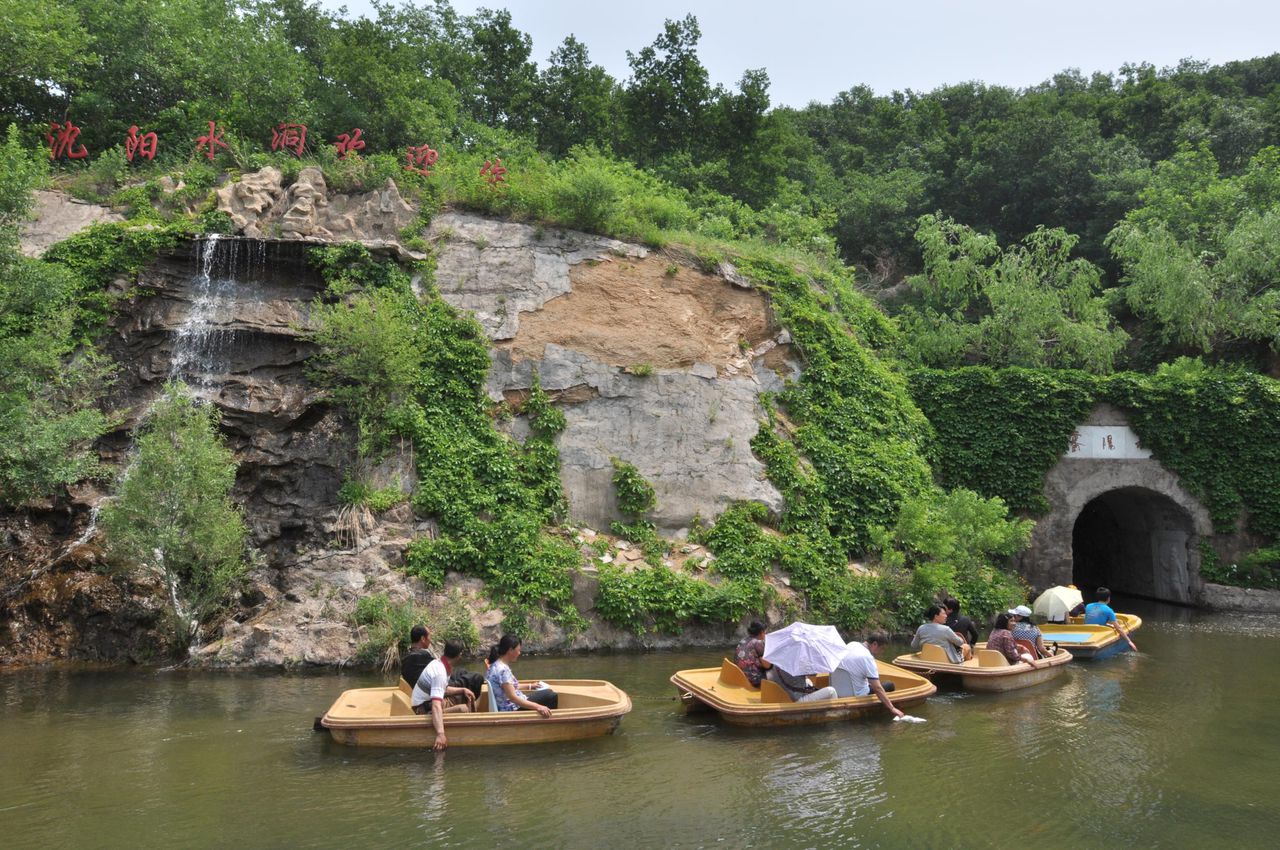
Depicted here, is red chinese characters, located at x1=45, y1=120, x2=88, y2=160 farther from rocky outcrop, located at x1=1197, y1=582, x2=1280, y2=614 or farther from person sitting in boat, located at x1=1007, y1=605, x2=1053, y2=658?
rocky outcrop, located at x1=1197, y1=582, x2=1280, y2=614

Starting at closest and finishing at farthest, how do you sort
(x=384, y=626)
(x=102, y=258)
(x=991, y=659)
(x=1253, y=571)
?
(x=991, y=659) → (x=384, y=626) → (x=102, y=258) → (x=1253, y=571)

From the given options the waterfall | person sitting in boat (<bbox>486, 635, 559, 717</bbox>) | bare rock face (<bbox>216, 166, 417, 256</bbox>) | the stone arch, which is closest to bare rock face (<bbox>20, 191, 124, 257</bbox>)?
the waterfall

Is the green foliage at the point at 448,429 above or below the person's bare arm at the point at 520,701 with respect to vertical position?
above

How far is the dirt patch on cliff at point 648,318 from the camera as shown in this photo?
2006cm

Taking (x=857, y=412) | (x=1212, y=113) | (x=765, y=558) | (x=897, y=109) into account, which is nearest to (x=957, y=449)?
(x=857, y=412)

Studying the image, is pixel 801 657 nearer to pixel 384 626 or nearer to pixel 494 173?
pixel 384 626

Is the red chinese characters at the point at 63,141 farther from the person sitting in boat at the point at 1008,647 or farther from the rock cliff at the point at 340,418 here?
the person sitting in boat at the point at 1008,647

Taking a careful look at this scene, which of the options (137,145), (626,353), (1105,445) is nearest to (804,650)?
(626,353)

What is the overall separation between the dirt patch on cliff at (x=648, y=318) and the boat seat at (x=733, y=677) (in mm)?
9946

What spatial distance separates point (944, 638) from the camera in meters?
12.5

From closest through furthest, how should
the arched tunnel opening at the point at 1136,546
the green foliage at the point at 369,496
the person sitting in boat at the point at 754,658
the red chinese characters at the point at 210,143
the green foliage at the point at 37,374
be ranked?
the person sitting in boat at the point at 754,658 < the green foliage at the point at 37,374 < the green foliage at the point at 369,496 < the arched tunnel opening at the point at 1136,546 < the red chinese characters at the point at 210,143

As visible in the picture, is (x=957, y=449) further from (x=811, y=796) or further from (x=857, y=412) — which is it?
(x=811, y=796)

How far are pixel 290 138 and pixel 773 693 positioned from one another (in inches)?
824

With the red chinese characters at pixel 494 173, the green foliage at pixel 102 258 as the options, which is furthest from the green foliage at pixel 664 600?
the green foliage at pixel 102 258
